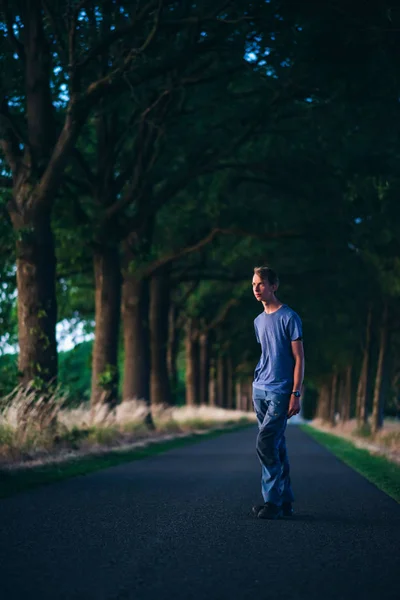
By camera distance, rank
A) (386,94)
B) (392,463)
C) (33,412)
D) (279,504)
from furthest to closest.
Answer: (386,94)
(392,463)
(33,412)
(279,504)

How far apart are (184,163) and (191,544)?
1941 centimetres

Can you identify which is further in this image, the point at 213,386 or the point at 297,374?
the point at 213,386

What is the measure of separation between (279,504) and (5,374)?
10036mm

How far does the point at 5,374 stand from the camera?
1769cm

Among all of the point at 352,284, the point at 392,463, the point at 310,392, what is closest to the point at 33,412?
the point at 392,463

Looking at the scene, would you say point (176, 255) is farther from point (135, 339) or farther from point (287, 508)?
point (287, 508)

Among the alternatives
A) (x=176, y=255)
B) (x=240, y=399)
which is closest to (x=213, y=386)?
(x=240, y=399)

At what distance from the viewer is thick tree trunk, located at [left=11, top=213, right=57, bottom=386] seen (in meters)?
17.9

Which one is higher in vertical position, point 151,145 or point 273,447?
point 151,145

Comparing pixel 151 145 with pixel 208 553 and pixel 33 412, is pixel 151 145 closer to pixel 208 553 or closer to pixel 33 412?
pixel 33 412

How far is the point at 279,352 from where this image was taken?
8.77m

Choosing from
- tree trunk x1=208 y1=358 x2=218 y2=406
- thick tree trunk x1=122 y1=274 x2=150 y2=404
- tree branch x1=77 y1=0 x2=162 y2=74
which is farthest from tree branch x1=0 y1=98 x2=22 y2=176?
tree trunk x1=208 y1=358 x2=218 y2=406

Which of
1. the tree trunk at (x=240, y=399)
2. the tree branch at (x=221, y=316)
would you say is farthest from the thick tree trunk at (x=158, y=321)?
the tree trunk at (x=240, y=399)

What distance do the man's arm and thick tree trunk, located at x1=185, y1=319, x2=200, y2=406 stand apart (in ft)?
138
